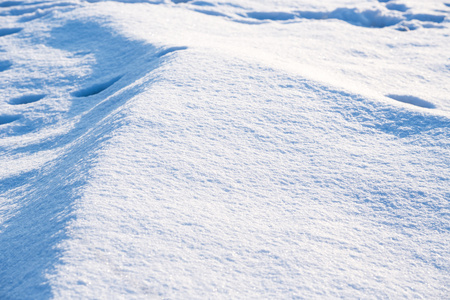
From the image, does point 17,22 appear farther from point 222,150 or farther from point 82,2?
point 222,150

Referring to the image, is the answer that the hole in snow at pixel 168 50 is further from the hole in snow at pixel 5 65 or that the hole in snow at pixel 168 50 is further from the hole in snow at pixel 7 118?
the hole in snow at pixel 5 65

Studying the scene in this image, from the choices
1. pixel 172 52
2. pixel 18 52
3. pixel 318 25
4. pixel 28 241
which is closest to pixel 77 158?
pixel 28 241

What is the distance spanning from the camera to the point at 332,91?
2199mm

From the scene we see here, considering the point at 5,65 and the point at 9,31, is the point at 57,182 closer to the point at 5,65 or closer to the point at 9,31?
the point at 5,65

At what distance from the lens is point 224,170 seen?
66.4 inches

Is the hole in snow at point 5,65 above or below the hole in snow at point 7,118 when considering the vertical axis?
above

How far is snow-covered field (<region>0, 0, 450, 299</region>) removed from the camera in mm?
1298

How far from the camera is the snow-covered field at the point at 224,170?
4.26 ft

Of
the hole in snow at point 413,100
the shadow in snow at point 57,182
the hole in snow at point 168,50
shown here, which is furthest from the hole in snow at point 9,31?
the hole in snow at point 413,100

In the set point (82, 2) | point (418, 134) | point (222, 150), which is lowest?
point (222, 150)

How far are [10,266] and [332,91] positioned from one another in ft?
5.49

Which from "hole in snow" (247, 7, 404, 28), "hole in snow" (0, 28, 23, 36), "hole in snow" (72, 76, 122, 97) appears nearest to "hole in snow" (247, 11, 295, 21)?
"hole in snow" (247, 7, 404, 28)

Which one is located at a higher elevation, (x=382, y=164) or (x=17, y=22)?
(x=17, y=22)

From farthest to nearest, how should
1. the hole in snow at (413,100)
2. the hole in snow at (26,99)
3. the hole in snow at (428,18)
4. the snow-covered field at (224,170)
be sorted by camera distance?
the hole in snow at (428,18) → the hole in snow at (26,99) → the hole in snow at (413,100) → the snow-covered field at (224,170)
